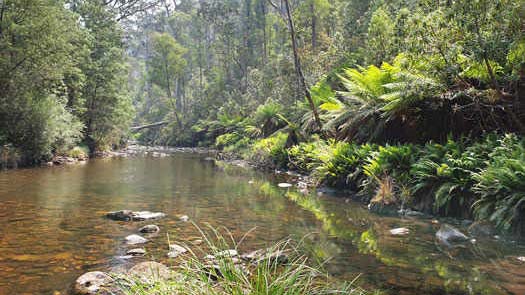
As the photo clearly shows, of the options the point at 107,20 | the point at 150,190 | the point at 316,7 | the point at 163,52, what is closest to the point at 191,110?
the point at 163,52

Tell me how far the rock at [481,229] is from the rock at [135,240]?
489cm

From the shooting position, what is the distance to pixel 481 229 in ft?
21.0

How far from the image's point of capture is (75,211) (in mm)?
7824

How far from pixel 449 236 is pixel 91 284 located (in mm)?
4754

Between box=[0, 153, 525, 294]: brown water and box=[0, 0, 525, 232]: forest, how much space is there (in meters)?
1.02

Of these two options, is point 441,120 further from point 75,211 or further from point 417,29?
point 75,211

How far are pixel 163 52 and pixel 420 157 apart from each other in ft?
120

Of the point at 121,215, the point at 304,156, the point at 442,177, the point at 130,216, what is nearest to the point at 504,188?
the point at 442,177

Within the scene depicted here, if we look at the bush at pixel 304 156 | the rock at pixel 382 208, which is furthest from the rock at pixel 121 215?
the bush at pixel 304 156

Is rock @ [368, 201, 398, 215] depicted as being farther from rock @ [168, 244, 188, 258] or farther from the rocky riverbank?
rock @ [168, 244, 188, 258]

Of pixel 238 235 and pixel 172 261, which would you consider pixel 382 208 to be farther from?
pixel 172 261

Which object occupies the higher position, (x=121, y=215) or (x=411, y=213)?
(x=121, y=215)

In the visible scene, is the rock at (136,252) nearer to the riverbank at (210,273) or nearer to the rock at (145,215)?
the riverbank at (210,273)

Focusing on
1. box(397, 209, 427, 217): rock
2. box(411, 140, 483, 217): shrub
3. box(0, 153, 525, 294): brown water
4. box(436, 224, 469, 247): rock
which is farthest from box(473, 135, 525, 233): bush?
box(397, 209, 427, 217): rock
